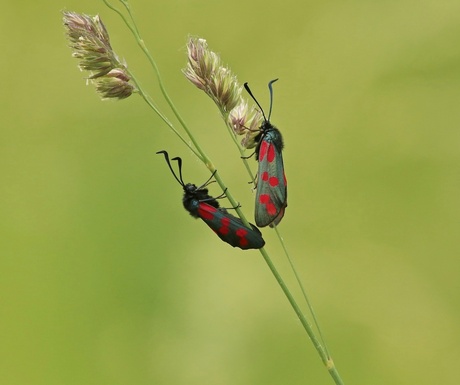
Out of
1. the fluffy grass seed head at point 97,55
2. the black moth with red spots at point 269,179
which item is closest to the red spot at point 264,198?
the black moth with red spots at point 269,179

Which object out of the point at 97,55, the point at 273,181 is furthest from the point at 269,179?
the point at 97,55

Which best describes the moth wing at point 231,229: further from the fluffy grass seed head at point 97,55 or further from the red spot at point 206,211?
the fluffy grass seed head at point 97,55

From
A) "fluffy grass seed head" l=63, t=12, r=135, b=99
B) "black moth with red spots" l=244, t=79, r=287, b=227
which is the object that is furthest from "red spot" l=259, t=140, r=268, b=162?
"fluffy grass seed head" l=63, t=12, r=135, b=99

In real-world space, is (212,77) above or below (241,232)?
above

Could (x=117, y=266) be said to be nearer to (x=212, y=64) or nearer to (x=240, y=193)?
(x=240, y=193)

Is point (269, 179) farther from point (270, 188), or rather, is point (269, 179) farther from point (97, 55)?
point (97, 55)

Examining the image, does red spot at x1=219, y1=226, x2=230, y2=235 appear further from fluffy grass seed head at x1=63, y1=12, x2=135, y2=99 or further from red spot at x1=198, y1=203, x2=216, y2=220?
fluffy grass seed head at x1=63, y1=12, x2=135, y2=99
